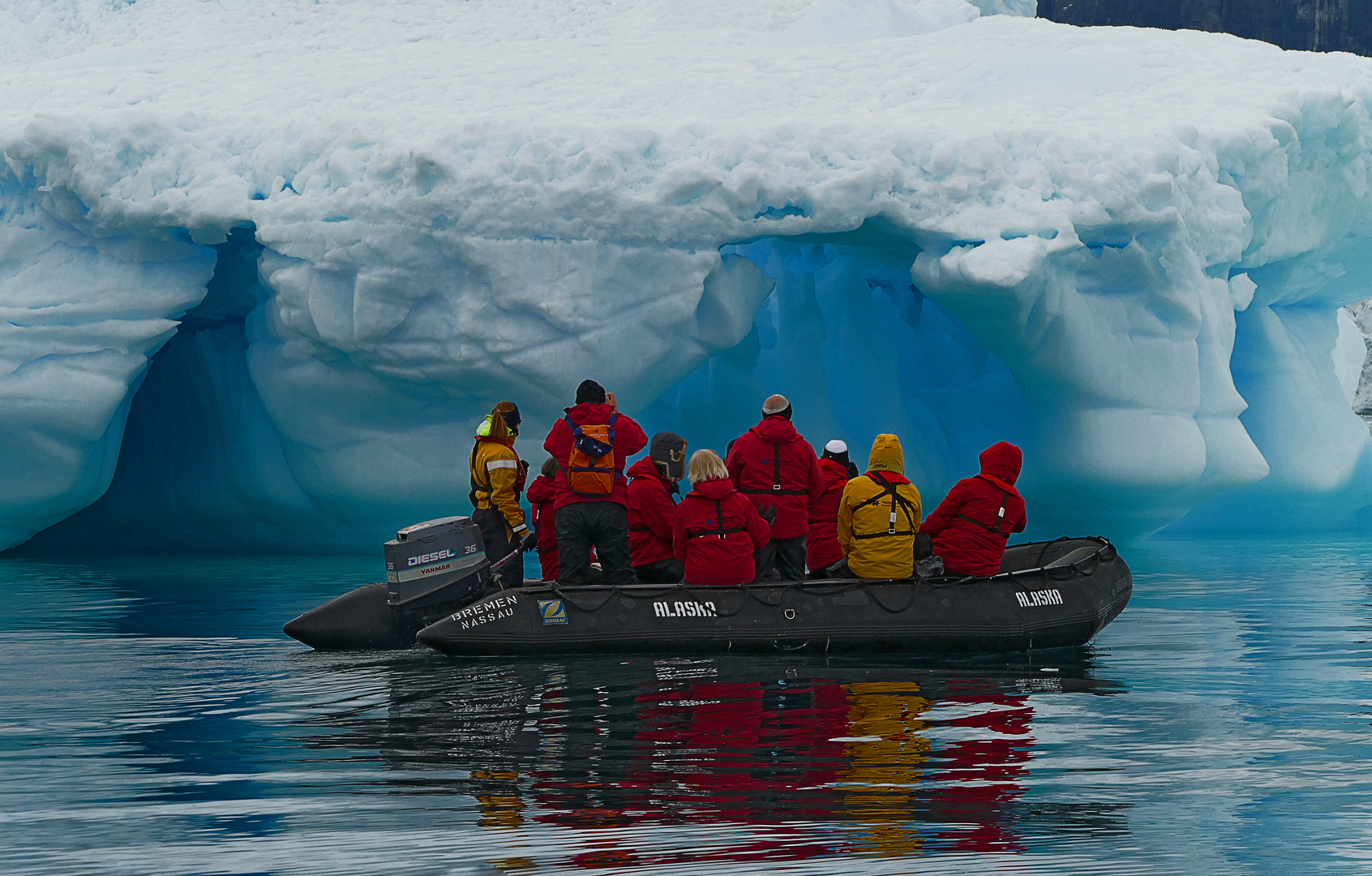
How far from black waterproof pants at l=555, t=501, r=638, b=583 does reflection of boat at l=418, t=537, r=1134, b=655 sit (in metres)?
0.22

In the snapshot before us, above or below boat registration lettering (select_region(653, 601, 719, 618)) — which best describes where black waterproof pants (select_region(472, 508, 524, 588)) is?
above

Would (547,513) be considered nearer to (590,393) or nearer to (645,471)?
(645,471)

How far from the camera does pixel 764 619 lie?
679 cm

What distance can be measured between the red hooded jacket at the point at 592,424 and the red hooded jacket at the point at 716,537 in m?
0.33

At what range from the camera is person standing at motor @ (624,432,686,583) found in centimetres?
705

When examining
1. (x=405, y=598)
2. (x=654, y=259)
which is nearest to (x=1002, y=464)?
(x=405, y=598)

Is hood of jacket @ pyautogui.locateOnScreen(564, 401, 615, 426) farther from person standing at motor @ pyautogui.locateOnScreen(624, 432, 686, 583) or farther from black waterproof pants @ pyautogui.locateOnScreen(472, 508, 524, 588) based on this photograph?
black waterproof pants @ pyautogui.locateOnScreen(472, 508, 524, 588)

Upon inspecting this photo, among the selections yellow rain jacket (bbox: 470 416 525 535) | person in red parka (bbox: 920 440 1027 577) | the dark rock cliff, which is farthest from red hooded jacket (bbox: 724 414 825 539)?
the dark rock cliff

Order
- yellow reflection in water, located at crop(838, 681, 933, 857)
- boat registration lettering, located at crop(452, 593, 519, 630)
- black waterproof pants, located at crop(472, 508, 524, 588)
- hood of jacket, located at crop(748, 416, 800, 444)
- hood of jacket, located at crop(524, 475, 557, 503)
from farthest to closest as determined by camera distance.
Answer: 1. black waterproof pants, located at crop(472, 508, 524, 588)
2. hood of jacket, located at crop(524, 475, 557, 503)
3. hood of jacket, located at crop(748, 416, 800, 444)
4. boat registration lettering, located at crop(452, 593, 519, 630)
5. yellow reflection in water, located at crop(838, 681, 933, 857)

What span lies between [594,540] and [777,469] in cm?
100

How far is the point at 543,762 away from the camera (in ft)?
14.4

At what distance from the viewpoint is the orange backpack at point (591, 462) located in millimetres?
6793

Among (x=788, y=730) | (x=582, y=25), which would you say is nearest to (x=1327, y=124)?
(x=582, y=25)

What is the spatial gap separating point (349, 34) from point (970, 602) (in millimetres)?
10980
